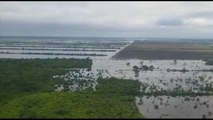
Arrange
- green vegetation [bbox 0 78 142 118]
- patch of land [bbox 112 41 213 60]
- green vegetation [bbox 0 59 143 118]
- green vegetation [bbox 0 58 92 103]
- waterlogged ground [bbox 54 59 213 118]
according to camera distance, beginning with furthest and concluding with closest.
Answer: patch of land [bbox 112 41 213 60] → green vegetation [bbox 0 58 92 103] → waterlogged ground [bbox 54 59 213 118] → green vegetation [bbox 0 59 143 118] → green vegetation [bbox 0 78 142 118]

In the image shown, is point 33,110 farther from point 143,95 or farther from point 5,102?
point 143,95

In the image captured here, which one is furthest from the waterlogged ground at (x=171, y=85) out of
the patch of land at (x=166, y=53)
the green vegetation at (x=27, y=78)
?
the patch of land at (x=166, y=53)

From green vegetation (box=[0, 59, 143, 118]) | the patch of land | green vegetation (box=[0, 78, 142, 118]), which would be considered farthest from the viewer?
the patch of land

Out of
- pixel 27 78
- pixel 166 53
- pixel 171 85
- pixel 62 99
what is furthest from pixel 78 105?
pixel 166 53

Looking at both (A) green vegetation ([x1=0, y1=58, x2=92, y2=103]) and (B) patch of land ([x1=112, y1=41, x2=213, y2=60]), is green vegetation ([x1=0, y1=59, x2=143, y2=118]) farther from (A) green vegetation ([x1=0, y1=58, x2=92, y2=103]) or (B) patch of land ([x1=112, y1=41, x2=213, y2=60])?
(B) patch of land ([x1=112, y1=41, x2=213, y2=60])

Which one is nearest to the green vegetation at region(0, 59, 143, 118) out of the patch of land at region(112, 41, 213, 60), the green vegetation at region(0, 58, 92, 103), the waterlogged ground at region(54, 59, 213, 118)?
the green vegetation at region(0, 58, 92, 103)

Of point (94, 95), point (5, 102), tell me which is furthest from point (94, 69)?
point (5, 102)

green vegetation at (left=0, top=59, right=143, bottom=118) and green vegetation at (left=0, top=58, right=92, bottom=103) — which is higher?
green vegetation at (left=0, top=58, right=92, bottom=103)

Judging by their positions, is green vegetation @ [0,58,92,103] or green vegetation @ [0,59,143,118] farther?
green vegetation @ [0,58,92,103]

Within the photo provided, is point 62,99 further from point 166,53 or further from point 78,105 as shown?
point 166,53

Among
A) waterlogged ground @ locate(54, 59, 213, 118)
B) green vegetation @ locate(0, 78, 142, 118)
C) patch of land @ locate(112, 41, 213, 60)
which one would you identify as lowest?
waterlogged ground @ locate(54, 59, 213, 118)
